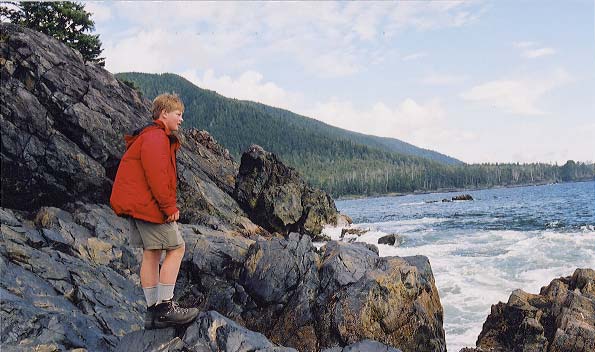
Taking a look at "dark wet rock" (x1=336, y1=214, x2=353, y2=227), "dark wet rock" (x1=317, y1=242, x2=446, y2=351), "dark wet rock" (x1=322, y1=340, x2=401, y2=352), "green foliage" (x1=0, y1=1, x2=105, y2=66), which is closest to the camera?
"dark wet rock" (x1=322, y1=340, x2=401, y2=352)

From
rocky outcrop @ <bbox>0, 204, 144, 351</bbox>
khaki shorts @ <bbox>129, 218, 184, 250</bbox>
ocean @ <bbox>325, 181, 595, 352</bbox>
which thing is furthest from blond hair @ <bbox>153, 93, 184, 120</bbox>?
ocean @ <bbox>325, 181, 595, 352</bbox>

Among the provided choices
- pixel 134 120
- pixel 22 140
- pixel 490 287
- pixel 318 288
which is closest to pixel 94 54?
pixel 134 120

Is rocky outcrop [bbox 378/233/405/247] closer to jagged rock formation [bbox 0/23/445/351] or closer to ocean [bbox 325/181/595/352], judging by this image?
ocean [bbox 325/181/595/352]

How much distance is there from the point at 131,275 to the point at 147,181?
997cm

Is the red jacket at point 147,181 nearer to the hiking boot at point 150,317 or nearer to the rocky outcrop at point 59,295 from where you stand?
the hiking boot at point 150,317

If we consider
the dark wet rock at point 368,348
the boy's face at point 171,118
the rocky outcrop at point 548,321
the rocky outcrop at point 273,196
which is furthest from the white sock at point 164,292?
the rocky outcrop at point 273,196

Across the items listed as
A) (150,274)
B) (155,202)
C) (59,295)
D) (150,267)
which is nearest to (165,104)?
(155,202)

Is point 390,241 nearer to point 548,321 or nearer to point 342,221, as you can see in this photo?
point 342,221

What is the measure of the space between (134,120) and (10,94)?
24.9 ft

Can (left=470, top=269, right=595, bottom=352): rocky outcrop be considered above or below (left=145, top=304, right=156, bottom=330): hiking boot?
below

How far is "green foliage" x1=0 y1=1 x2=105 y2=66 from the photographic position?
33.8 m

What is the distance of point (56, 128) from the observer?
2273cm

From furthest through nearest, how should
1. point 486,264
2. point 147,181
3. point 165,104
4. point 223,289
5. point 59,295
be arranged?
point 486,264 < point 223,289 < point 59,295 < point 165,104 < point 147,181

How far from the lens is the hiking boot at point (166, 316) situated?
7.00 m
